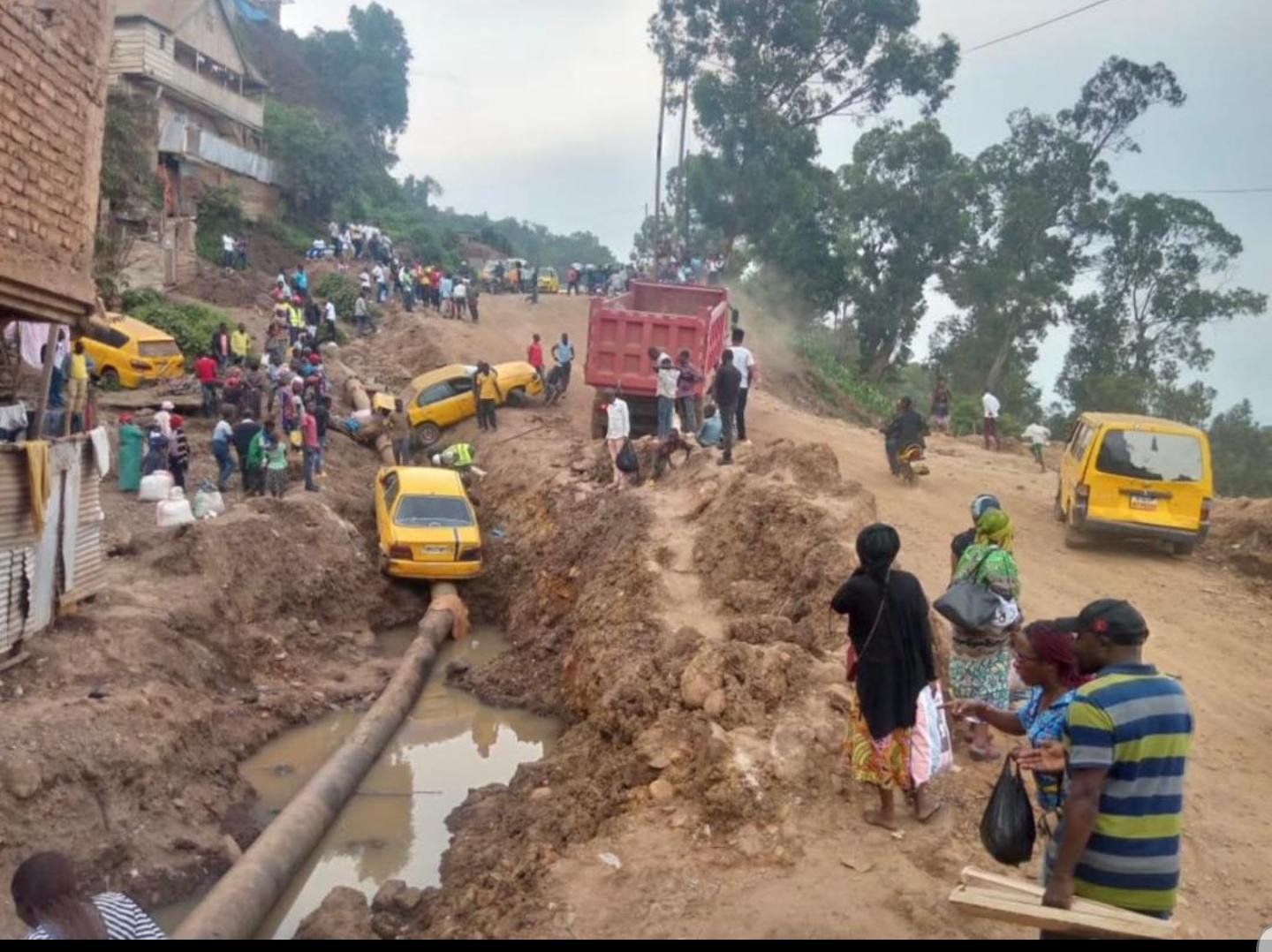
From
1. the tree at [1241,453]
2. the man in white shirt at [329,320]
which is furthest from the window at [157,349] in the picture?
the tree at [1241,453]

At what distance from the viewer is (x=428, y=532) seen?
1546 cm

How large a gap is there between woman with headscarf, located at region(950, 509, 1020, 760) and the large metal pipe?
5.08m

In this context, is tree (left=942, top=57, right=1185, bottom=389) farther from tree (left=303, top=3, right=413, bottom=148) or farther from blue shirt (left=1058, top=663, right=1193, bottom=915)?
tree (left=303, top=3, right=413, bottom=148)

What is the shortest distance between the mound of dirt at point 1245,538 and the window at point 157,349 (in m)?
20.0

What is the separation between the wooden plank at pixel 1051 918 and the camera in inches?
138

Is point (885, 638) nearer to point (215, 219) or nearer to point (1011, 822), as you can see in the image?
point (1011, 822)

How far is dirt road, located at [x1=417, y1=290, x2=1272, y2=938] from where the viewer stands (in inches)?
228

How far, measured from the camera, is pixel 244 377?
67.4ft

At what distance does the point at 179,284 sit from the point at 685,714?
28546 mm

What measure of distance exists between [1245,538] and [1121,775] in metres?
12.4

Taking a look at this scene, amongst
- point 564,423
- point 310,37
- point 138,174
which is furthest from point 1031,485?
point 310,37

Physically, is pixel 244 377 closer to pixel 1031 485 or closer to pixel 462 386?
pixel 462 386

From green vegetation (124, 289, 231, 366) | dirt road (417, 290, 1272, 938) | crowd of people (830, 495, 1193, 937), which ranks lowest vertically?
dirt road (417, 290, 1272, 938)

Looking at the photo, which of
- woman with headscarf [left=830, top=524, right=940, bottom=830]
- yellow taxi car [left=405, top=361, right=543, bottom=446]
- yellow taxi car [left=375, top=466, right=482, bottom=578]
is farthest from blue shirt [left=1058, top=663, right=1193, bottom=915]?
yellow taxi car [left=405, top=361, right=543, bottom=446]
